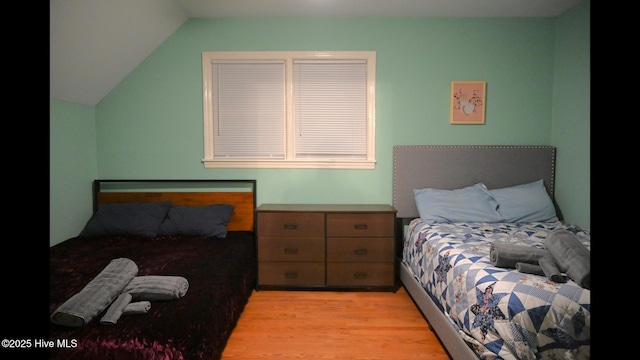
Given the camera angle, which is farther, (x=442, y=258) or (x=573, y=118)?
(x=573, y=118)

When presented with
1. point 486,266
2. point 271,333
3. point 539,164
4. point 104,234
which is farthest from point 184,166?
point 539,164

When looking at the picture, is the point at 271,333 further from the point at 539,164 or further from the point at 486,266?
the point at 539,164

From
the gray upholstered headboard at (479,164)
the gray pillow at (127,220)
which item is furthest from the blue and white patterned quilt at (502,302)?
the gray pillow at (127,220)

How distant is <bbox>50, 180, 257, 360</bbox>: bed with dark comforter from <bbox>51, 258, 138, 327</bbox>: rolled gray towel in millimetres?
26

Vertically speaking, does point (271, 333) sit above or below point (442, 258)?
below

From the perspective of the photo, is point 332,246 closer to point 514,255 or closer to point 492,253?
point 492,253

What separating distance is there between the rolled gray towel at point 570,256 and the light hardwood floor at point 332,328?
2.79 ft

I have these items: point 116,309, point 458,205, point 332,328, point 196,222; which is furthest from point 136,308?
point 458,205

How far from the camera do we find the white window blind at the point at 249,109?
3293 millimetres

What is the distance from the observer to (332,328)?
2.37 metres

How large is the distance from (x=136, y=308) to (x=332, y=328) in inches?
49.1

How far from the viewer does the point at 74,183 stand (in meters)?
3.09
